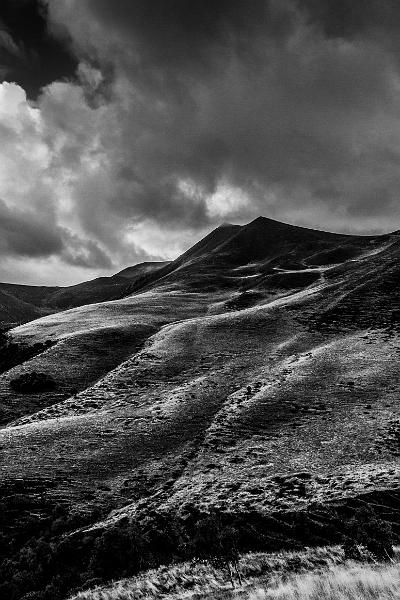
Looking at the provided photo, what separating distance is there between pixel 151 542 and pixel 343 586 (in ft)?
32.5

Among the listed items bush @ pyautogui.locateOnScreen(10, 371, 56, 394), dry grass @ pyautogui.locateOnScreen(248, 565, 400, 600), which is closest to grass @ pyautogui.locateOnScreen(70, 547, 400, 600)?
dry grass @ pyautogui.locateOnScreen(248, 565, 400, 600)

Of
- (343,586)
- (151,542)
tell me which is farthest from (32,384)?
(343,586)

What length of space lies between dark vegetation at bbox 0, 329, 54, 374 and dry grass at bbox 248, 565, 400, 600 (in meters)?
47.1

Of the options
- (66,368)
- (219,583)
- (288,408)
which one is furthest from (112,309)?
(219,583)

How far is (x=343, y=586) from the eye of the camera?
1497 centimetres

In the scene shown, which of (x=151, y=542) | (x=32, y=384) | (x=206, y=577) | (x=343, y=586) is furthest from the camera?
(x=32, y=384)

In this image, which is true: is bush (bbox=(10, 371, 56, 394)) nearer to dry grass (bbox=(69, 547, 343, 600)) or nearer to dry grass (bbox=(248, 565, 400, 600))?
dry grass (bbox=(69, 547, 343, 600))

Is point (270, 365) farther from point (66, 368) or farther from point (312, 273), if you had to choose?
point (312, 273)

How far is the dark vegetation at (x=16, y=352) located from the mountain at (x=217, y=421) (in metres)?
0.61

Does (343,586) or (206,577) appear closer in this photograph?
(343,586)

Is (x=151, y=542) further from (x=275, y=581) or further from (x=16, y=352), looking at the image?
(x=16, y=352)

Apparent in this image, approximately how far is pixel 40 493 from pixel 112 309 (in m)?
63.6

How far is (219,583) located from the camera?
17.2m

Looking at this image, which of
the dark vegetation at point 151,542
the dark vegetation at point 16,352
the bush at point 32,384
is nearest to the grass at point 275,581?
the dark vegetation at point 151,542
